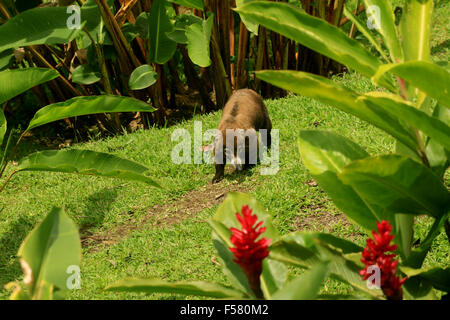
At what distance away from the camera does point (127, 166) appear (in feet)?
9.47

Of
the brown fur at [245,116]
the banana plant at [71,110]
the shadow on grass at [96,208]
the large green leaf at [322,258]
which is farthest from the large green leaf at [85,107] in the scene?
the large green leaf at [322,258]

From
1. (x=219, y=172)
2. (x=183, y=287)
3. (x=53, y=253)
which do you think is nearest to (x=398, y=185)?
(x=183, y=287)

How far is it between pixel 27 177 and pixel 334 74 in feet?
11.0

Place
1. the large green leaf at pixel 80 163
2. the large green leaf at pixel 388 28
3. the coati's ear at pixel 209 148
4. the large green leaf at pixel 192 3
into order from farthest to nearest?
1. the large green leaf at pixel 192 3
2. the coati's ear at pixel 209 148
3. the large green leaf at pixel 80 163
4. the large green leaf at pixel 388 28

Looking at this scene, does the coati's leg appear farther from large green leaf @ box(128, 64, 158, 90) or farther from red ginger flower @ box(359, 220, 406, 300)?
red ginger flower @ box(359, 220, 406, 300)

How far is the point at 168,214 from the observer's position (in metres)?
3.60

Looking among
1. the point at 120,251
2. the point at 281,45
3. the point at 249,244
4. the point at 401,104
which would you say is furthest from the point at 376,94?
the point at 281,45

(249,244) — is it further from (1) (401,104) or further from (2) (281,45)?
(2) (281,45)

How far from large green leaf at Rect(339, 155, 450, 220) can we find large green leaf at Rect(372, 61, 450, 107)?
0.55 ft

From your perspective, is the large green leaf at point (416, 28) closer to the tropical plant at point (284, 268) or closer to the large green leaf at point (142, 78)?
the tropical plant at point (284, 268)

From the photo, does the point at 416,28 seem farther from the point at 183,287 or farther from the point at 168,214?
the point at 168,214

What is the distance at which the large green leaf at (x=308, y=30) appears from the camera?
1286 millimetres

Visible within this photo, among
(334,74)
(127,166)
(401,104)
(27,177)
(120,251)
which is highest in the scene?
(334,74)

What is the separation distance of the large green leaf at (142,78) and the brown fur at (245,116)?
2.52 feet
